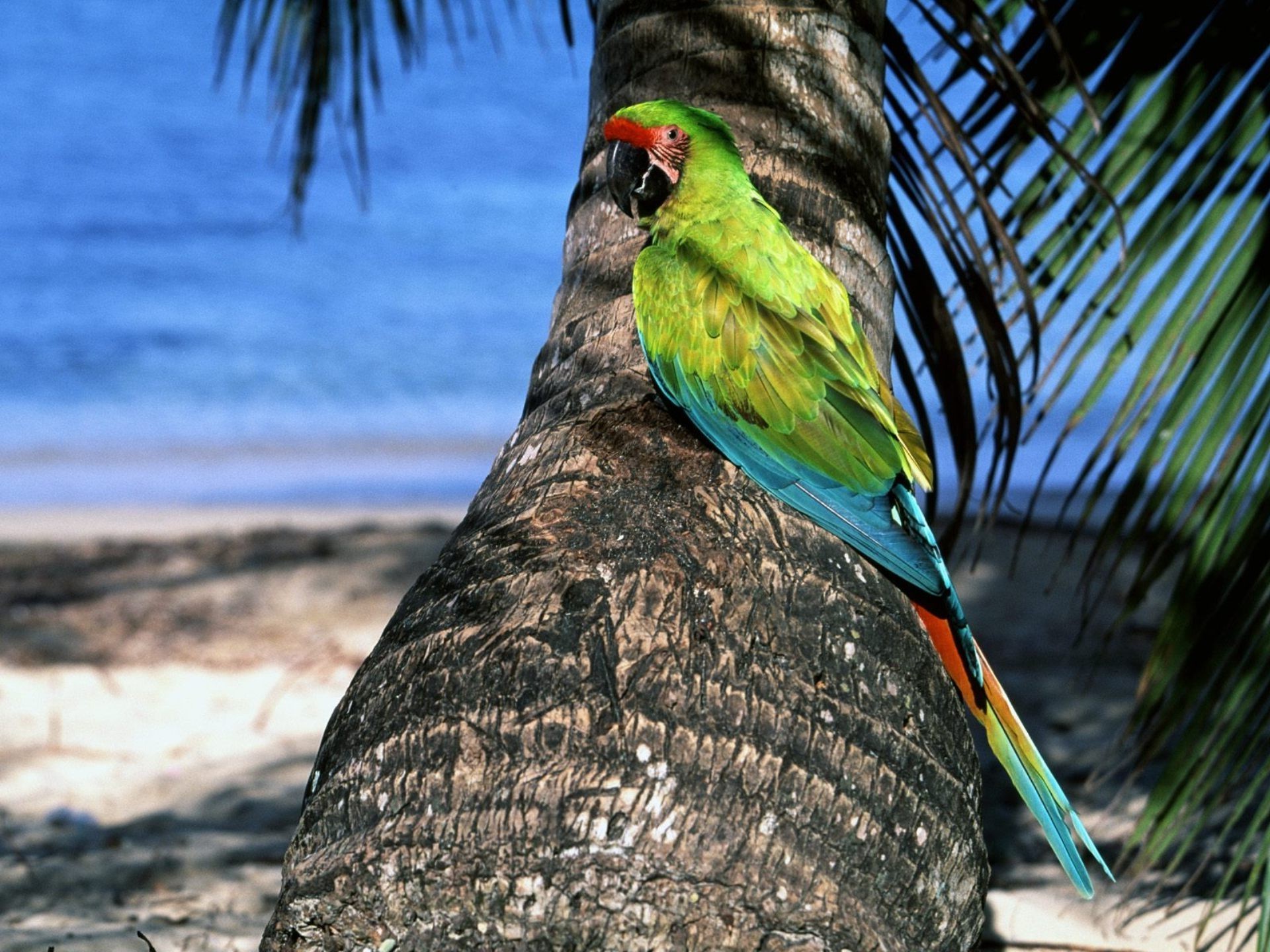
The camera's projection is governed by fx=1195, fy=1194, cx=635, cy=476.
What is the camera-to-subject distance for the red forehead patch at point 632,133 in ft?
5.63

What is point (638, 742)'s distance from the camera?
1193mm

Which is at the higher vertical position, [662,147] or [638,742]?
[662,147]

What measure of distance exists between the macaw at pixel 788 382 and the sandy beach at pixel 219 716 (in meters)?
0.95

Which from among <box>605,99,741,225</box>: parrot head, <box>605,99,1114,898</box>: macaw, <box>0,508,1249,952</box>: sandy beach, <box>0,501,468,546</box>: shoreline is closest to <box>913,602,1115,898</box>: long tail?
<box>605,99,1114,898</box>: macaw

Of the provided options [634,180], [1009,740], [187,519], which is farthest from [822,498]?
[187,519]

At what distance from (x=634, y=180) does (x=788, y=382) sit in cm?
41

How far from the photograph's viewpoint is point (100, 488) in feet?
26.8

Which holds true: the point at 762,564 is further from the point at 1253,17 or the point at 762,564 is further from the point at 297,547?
the point at 297,547

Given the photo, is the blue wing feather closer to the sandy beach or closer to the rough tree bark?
the rough tree bark

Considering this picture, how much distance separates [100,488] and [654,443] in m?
7.61

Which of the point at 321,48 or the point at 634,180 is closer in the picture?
the point at 634,180

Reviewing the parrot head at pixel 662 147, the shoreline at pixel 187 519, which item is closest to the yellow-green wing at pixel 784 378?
the parrot head at pixel 662 147

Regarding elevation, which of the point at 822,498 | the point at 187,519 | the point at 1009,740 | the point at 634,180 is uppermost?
the point at 634,180

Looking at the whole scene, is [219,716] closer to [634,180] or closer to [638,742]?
[634,180]
